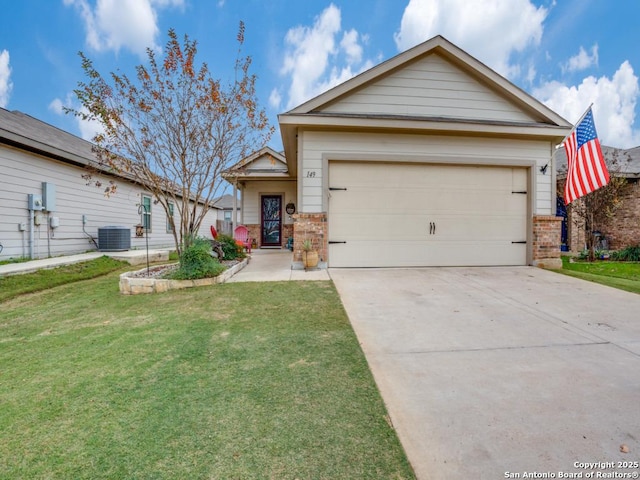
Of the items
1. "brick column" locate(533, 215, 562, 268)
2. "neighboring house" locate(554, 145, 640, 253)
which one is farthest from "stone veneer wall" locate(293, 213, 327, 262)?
"neighboring house" locate(554, 145, 640, 253)

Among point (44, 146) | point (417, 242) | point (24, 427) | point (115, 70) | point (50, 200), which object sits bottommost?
point (24, 427)

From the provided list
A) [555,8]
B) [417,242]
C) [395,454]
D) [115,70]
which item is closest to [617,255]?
[417,242]

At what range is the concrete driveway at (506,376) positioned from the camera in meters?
1.62

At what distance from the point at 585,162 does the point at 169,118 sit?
322 inches

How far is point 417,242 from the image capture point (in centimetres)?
721

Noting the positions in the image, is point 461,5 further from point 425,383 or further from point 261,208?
point 425,383

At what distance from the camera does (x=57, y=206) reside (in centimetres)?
908

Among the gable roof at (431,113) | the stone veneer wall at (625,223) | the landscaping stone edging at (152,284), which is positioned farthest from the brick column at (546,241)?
the landscaping stone edging at (152,284)

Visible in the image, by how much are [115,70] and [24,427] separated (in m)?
6.66

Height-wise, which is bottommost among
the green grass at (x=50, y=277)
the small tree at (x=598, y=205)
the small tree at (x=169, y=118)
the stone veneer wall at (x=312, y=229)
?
the green grass at (x=50, y=277)

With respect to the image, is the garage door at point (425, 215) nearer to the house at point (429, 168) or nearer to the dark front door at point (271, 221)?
the house at point (429, 168)

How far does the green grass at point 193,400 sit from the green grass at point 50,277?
2.40 meters

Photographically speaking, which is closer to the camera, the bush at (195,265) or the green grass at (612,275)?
→ the green grass at (612,275)

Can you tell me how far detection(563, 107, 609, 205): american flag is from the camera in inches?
230
